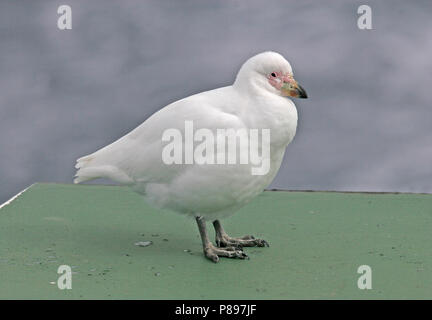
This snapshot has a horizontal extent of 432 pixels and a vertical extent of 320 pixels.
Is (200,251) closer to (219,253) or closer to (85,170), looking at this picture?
(219,253)

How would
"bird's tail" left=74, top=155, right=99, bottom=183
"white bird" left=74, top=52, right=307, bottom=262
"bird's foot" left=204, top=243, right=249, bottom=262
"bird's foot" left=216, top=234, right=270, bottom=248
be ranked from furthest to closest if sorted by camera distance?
"bird's foot" left=216, top=234, right=270, bottom=248 < "bird's tail" left=74, top=155, right=99, bottom=183 < "bird's foot" left=204, top=243, right=249, bottom=262 < "white bird" left=74, top=52, right=307, bottom=262

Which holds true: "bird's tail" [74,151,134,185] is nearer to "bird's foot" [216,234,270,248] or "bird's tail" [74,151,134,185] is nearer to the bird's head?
"bird's foot" [216,234,270,248]

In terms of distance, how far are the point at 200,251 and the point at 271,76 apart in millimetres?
1091

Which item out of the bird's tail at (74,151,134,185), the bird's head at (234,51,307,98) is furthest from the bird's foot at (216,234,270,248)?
the bird's head at (234,51,307,98)

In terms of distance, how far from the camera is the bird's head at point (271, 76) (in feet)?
14.7

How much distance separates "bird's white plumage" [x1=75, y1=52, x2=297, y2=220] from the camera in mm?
4383

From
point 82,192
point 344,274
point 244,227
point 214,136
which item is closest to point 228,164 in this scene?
point 214,136

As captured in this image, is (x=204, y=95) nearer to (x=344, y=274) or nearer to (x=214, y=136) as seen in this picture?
(x=214, y=136)

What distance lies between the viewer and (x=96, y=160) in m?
4.80

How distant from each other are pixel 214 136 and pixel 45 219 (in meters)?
1.63

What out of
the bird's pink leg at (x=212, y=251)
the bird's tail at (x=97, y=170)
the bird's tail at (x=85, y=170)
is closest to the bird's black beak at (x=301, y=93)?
the bird's pink leg at (x=212, y=251)

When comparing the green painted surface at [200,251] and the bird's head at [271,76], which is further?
the bird's head at [271,76]

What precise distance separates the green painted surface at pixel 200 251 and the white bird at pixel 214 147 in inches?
14.2

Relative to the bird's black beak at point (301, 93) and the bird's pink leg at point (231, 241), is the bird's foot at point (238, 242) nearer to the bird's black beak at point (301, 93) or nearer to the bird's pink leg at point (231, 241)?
the bird's pink leg at point (231, 241)
